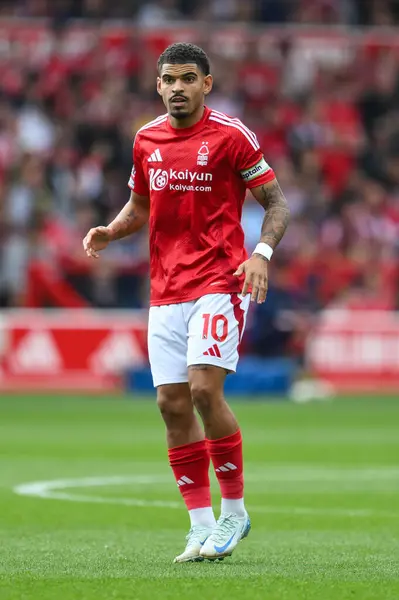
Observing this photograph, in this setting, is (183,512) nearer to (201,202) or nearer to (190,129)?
(201,202)

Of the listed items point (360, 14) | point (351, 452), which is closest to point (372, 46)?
point (360, 14)

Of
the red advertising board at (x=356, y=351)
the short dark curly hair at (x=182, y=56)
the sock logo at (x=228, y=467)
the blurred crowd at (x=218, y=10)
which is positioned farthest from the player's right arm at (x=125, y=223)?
the blurred crowd at (x=218, y=10)

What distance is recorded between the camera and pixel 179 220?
7184mm

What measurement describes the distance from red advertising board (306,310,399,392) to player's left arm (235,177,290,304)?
15.3m

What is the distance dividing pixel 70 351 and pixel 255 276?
15397mm

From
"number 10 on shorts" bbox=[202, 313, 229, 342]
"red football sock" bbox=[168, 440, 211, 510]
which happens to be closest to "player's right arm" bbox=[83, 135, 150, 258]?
"number 10 on shorts" bbox=[202, 313, 229, 342]

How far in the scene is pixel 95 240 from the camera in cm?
754

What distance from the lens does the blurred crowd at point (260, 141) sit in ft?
75.4

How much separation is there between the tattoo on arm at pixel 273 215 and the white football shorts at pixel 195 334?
0.31 metres

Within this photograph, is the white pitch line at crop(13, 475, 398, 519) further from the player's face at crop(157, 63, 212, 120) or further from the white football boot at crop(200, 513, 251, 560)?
the player's face at crop(157, 63, 212, 120)

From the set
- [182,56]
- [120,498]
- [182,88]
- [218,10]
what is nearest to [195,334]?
[182,88]

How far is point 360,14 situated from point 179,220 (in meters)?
23.1

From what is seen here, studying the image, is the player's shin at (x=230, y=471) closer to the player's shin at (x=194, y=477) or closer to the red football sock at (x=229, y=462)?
the red football sock at (x=229, y=462)

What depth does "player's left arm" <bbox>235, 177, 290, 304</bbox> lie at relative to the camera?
22.5ft
